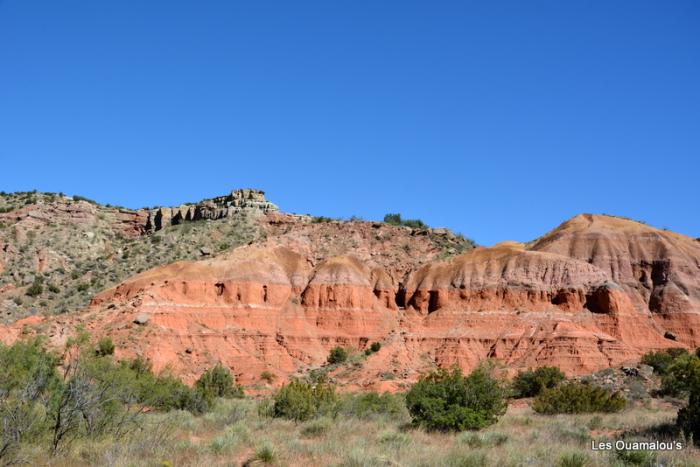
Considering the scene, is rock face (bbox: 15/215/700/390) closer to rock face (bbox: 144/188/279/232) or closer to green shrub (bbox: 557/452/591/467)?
rock face (bbox: 144/188/279/232)

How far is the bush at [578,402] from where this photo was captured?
28.8 m

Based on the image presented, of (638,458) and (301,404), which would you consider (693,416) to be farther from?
(301,404)

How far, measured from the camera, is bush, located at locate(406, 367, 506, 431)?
22.2m

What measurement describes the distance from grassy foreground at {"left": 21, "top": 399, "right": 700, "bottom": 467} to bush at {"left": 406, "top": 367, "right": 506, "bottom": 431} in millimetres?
739

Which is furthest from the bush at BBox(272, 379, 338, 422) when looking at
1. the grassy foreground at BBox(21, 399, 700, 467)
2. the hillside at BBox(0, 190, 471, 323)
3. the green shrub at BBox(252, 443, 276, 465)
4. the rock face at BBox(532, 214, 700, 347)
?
the rock face at BBox(532, 214, 700, 347)

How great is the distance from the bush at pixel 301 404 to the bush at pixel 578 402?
8976 millimetres

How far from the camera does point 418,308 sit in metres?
63.2

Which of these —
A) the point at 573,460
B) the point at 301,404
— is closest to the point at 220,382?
the point at 301,404

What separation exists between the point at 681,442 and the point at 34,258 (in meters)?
69.3

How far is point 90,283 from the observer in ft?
216

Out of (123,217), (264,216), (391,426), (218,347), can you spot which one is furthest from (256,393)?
(123,217)

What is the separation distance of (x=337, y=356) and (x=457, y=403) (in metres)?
33.8

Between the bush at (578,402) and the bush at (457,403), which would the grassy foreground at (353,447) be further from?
the bush at (578,402)

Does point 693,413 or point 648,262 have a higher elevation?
point 648,262
